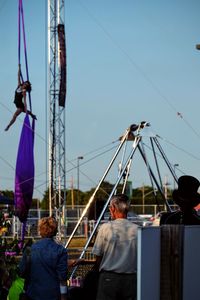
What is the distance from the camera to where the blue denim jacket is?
567 cm

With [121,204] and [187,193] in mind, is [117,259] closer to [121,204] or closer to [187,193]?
[121,204]

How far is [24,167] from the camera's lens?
1444 cm

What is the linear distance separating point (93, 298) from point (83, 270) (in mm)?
1690

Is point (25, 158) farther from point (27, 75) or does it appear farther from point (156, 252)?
point (156, 252)

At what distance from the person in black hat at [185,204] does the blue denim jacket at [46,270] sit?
1035mm

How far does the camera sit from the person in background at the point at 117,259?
5512 millimetres

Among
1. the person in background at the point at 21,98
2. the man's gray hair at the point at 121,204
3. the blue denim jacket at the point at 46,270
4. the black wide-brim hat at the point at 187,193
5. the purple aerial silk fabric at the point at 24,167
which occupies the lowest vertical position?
the blue denim jacket at the point at 46,270

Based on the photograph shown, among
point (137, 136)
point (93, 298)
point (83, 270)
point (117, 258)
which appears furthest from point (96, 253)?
point (137, 136)

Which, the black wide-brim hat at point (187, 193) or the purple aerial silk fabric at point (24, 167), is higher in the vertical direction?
the purple aerial silk fabric at point (24, 167)

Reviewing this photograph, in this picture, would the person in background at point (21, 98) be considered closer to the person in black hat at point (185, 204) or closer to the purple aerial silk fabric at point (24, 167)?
the purple aerial silk fabric at point (24, 167)

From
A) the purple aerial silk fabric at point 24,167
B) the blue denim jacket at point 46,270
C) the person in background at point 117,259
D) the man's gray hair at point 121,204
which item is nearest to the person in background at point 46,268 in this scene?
the blue denim jacket at point 46,270

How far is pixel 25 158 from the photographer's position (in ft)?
47.1

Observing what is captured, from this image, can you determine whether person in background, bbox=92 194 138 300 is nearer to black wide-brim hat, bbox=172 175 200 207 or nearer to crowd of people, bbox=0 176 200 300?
crowd of people, bbox=0 176 200 300

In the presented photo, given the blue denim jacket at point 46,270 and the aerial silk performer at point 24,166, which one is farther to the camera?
the aerial silk performer at point 24,166
